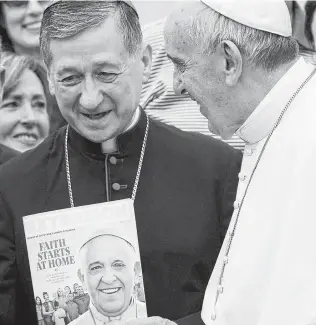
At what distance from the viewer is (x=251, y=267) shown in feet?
7.04

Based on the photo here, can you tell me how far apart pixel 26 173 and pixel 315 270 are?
106 centimetres

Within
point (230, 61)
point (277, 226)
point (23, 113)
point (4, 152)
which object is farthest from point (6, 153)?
point (277, 226)

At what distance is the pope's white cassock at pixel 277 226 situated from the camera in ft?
6.68

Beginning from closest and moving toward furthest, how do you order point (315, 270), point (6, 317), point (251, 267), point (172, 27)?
point (315, 270) < point (251, 267) < point (172, 27) < point (6, 317)

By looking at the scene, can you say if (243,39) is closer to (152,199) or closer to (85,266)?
(152,199)

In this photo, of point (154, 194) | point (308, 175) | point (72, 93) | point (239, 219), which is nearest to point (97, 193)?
point (154, 194)

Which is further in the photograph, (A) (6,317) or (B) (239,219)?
(A) (6,317)

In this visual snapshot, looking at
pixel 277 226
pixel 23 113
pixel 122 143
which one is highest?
pixel 23 113

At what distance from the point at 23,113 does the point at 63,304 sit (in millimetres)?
1068

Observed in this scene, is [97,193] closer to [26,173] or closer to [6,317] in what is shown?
[26,173]

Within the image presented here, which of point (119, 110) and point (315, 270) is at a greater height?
point (119, 110)

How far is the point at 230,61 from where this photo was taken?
2205 millimetres

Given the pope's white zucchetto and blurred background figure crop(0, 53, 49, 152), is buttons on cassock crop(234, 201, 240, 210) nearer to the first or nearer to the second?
the pope's white zucchetto

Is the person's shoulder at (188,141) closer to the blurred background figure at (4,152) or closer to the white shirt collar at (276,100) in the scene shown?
the white shirt collar at (276,100)
